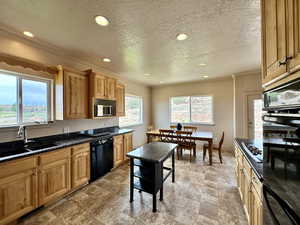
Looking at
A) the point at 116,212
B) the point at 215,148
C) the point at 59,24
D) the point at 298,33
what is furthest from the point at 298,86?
the point at 215,148

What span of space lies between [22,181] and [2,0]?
7.16 feet

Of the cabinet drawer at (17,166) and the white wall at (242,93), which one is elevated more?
the white wall at (242,93)

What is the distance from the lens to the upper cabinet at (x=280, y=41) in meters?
0.64

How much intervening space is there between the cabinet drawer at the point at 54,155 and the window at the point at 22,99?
83 cm

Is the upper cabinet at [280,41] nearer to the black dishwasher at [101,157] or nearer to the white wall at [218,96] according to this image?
the black dishwasher at [101,157]

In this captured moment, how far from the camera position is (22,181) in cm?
175

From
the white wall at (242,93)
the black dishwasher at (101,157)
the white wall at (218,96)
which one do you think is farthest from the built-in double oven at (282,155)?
the white wall at (218,96)

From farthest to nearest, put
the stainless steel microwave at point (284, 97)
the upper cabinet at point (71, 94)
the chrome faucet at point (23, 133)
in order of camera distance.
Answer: the upper cabinet at point (71, 94) → the chrome faucet at point (23, 133) → the stainless steel microwave at point (284, 97)

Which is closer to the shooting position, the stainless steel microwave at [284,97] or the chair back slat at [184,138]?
the stainless steel microwave at [284,97]

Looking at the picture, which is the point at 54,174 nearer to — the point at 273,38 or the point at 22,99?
the point at 22,99

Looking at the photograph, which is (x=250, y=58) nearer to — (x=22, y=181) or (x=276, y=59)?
(x=276, y=59)

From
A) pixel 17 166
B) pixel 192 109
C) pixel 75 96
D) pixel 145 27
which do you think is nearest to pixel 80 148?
pixel 17 166

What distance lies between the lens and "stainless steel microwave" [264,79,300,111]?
61 cm

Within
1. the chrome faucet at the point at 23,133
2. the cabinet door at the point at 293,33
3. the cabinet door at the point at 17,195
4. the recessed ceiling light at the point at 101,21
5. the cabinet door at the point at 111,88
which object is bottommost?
the cabinet door at the point at 17,195
